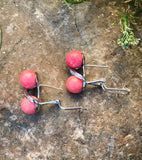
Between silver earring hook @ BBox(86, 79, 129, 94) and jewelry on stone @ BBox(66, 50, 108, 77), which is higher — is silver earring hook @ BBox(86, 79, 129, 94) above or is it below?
below

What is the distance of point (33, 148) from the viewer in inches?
66.0

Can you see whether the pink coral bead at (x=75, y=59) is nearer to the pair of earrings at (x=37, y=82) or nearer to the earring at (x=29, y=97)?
the pair of earrings at (x=37, y=82)

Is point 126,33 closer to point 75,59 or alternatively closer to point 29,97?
point 75,59

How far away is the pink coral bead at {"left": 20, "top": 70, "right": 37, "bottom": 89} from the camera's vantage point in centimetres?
160

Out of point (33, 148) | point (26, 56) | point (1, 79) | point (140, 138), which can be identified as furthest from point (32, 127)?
point (140, 138)

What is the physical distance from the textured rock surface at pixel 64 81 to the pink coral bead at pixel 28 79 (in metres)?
0.14

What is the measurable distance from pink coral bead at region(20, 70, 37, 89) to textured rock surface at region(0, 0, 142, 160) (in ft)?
0.48

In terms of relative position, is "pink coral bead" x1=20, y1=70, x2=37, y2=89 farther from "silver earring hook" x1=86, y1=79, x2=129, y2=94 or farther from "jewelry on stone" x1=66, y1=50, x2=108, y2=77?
"silver earring hook" x1=86, y1=79, x2=129, y2=94

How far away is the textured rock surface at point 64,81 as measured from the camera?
1666 millimetres

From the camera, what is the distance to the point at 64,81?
1.77m

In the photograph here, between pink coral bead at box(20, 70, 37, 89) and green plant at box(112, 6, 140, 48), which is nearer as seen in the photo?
pink coral bead at box(20, 70, 37, 89)

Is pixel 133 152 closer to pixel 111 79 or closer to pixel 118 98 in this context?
pixel 118 98

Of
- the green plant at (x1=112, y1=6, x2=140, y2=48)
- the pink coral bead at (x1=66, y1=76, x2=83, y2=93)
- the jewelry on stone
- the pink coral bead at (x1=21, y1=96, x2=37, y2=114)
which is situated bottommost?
→ the pink coral bead at (x1=21, y1=96, x2=37, y2=114)

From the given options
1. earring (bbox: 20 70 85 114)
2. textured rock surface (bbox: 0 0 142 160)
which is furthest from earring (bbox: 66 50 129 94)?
earring (bbox: 20 70 85 114)
